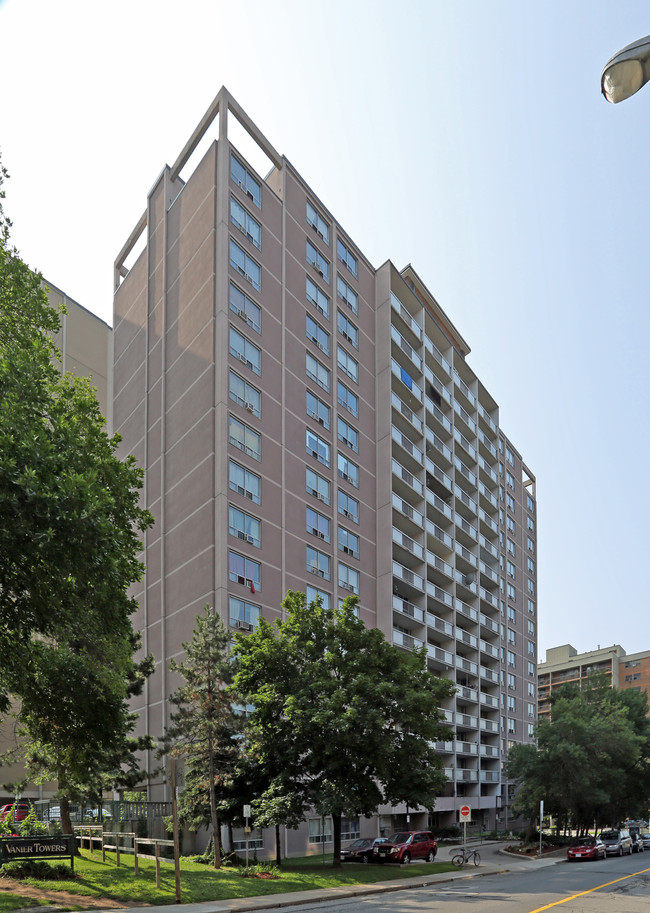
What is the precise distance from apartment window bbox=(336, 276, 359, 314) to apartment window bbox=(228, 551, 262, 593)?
22.4 metres

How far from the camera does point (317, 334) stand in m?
53.8

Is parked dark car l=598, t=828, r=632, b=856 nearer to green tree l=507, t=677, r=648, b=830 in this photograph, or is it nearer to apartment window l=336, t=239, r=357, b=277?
green tree l=507, t=677, r=648, b=830

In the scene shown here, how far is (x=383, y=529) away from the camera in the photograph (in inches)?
2233

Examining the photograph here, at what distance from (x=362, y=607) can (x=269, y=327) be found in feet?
62.8

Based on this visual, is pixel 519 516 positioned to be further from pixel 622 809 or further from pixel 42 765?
pixel 42 765

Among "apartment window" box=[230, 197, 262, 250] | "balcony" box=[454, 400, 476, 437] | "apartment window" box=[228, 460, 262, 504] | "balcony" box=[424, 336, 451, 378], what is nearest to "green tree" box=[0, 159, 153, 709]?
"apartment window" box=[228, 460, 262, 504]

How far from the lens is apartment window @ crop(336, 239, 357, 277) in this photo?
58.5 meters

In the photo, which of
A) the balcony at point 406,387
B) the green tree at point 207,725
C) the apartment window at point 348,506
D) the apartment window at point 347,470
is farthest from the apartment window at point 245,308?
the green tree at point 207,725

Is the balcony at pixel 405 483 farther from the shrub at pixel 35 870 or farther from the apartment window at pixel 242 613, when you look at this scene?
the shrub at pixel 35 870

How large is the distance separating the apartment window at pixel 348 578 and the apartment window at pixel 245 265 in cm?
1826

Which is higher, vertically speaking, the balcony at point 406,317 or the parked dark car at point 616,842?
the balcony at point 406,317

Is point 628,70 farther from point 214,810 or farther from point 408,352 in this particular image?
point 408,352

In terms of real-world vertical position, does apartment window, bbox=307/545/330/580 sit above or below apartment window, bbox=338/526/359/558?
below

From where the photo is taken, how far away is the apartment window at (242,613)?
136ft
